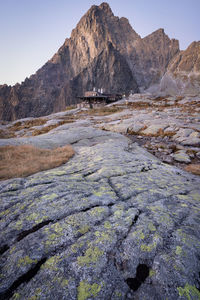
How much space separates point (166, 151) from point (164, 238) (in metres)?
12.3

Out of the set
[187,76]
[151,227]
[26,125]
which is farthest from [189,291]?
[187,76]

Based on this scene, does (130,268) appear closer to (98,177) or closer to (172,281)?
(172,281)

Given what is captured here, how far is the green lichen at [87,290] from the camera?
1.80 meters

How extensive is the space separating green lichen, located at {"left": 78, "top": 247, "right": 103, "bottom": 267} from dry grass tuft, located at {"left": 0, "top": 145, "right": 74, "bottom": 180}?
4.87 metres

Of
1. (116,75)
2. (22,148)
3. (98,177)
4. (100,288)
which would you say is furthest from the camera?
(116,75)

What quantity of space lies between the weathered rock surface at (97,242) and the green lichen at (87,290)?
1 centimetres

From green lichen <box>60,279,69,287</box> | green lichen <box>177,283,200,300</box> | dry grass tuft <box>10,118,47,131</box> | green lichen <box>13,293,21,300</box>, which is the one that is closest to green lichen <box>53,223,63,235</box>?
green lichen <box>60,279,69,287</box>

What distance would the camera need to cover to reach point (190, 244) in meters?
2.57

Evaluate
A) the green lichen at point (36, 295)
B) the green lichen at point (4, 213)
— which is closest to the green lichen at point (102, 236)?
the green lichen at point (36, 295)

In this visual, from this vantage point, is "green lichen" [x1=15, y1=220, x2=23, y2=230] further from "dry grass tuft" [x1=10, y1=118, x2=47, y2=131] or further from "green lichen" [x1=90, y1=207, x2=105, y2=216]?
"dry grass tuft" [x1=10, y1=118, x2=47, y2=131]

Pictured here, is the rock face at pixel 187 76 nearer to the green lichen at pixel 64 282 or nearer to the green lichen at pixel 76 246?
the green lichen at pixel 76 246

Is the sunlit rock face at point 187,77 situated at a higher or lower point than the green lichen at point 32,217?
higher

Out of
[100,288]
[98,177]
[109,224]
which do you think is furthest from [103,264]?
[98,177]

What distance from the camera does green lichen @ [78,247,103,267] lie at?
7.18 ft
